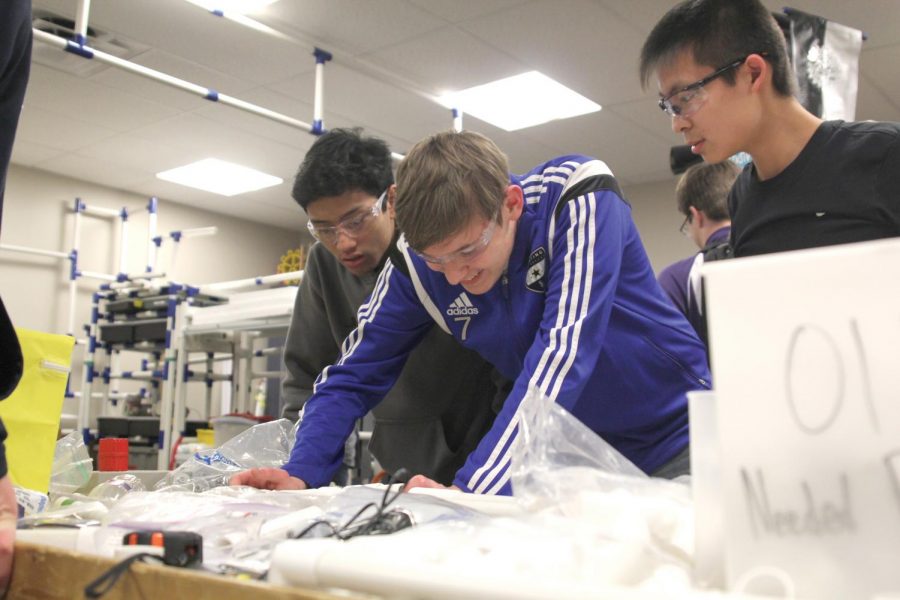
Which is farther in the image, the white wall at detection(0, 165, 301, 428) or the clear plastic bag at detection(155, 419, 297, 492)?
the white wall at detection(0, 165, 301, 428)

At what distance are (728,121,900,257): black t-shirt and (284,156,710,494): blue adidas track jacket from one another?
12.0 inches

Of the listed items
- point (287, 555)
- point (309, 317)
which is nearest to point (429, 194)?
point (287, 555)

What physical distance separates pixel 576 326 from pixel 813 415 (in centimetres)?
63

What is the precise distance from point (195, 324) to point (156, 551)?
13.9ft

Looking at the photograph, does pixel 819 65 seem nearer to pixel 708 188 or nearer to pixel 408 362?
pixel 708 188

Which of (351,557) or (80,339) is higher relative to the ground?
(80,339)

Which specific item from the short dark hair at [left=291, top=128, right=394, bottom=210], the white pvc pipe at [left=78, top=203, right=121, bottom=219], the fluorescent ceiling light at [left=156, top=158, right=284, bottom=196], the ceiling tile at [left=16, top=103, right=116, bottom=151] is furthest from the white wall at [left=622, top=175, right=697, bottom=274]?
the short dark hair at [left=291, top=128, right=394, bottom=210]

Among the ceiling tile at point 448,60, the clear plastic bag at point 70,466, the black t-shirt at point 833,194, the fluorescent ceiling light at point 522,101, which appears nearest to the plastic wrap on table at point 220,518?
the clear plastic bag at point 70,466

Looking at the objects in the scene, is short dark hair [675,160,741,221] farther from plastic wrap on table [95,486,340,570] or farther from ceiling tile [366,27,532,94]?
ceiling tile [366,27,532,94]

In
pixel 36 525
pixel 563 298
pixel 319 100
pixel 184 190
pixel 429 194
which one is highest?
pixel 184 190

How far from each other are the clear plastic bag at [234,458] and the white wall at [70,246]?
4325 millimetres

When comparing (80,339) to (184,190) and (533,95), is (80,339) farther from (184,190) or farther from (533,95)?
(533,95)

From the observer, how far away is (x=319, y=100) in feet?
11.1

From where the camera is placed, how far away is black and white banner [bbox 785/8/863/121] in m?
1.80
